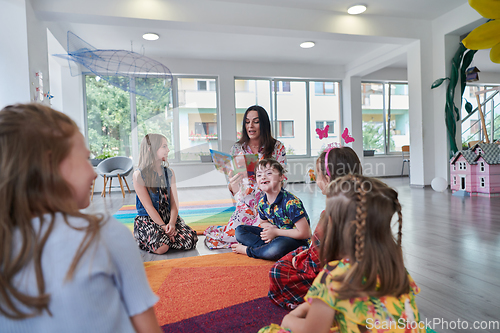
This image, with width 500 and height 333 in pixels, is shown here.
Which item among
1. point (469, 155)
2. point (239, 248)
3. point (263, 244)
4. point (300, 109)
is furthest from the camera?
point (300, 109)

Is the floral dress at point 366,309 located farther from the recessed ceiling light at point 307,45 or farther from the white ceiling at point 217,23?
the recessed ceiling light at point 307,45

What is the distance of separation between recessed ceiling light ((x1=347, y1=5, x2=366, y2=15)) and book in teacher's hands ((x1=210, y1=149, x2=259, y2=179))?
3042 mm

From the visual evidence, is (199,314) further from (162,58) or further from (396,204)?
(162,58)

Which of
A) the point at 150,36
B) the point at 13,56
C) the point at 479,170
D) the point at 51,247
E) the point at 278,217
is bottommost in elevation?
the point at 278,217

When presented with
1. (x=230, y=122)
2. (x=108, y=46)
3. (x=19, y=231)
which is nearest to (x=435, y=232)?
(x=19, y=231)

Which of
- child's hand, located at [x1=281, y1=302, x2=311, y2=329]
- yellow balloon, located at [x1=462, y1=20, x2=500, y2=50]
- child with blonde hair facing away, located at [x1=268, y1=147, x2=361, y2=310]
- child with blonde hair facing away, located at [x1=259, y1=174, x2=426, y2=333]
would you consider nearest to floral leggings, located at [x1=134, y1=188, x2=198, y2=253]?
child with blonde hair facing away, located at [x1=268, y1=147, x2=361, y2=310]

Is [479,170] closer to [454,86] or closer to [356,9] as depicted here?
[454,86]

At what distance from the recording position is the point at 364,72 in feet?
21.5

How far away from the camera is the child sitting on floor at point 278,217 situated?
1671 millimetres

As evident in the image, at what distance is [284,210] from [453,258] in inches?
38.0

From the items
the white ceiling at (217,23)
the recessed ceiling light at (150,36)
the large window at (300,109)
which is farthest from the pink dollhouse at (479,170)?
the recessed ceiling light at (150,36)

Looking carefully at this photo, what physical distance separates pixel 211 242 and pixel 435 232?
1628 millimetres

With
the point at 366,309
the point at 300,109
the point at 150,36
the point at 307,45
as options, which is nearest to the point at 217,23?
the point at 150,36

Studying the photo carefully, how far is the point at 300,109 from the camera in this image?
7.19 m
